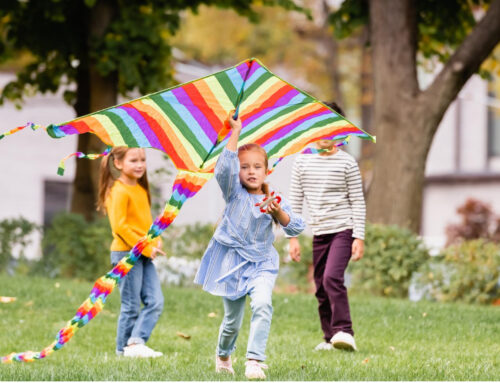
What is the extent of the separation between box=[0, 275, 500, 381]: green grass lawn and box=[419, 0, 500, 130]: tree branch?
3.31m

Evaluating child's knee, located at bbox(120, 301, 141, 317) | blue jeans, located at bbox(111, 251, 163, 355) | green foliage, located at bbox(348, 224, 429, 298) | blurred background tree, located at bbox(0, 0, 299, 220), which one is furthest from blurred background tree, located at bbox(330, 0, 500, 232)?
child's knee, located at bbox(120, 301, 141, 317)

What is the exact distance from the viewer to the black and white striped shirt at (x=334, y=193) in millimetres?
7125

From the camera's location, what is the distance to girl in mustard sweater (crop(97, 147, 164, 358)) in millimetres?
6785

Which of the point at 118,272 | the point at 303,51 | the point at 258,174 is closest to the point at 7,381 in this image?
the point at 118,272

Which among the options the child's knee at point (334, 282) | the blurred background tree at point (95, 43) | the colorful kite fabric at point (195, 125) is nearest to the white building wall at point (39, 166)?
the blurred background tree at point (95, 43)

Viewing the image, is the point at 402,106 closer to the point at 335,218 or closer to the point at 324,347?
the point at 335,218

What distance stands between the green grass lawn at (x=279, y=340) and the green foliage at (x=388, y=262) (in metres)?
1.03

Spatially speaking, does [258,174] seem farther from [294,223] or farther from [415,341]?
[415,341]

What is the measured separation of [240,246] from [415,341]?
2.59 metres

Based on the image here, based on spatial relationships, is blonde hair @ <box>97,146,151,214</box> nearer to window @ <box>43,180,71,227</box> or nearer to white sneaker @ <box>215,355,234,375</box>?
white sneaker @ <box>215,355,234,375</box>

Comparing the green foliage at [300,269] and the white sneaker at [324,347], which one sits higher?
the green foliage at [300,269]

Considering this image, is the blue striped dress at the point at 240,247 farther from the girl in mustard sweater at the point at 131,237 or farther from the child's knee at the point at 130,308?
the child's knee at the point at 130,308

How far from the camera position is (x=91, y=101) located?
14805 millimetres

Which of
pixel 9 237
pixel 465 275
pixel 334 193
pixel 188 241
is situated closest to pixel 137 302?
pixel 334 193
